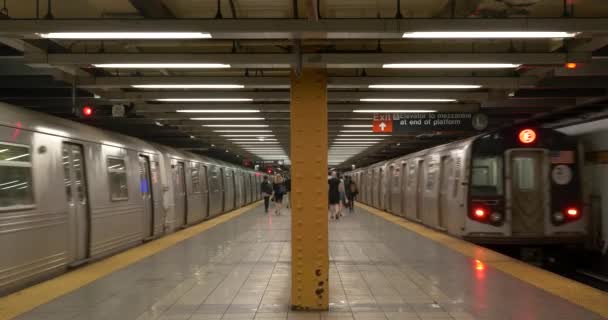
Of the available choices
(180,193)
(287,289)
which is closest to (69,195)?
(287,289)

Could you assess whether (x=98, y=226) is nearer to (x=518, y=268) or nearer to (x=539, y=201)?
(x=518, y=268)

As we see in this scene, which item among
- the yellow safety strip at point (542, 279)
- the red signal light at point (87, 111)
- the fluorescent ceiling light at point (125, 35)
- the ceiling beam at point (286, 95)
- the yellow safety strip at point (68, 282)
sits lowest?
the yellow safety strip at point (542, 279)

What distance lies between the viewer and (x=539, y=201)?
1124 cm

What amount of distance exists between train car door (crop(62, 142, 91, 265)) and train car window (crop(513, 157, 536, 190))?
7822 millimetres

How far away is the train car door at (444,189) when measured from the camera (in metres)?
13.3

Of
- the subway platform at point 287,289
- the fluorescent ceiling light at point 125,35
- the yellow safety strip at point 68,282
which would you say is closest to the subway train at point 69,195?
the yellow safety strip at point 68,282

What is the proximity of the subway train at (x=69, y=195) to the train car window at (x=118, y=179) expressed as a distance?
2 centimetres

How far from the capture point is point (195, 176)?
1892 centimetres

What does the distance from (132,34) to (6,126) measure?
280cm

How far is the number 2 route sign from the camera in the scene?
40.4 ft

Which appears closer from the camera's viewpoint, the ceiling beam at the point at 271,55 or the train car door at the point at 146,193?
the ceiling beam at the point at 271,55

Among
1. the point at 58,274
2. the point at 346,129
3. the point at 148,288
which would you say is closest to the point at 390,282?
the point at 148,288

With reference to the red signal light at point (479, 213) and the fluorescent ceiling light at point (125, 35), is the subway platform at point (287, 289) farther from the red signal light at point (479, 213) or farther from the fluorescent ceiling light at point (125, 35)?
the fluorescent ceiling light at point (125, 35)

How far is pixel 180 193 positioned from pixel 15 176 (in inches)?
368
